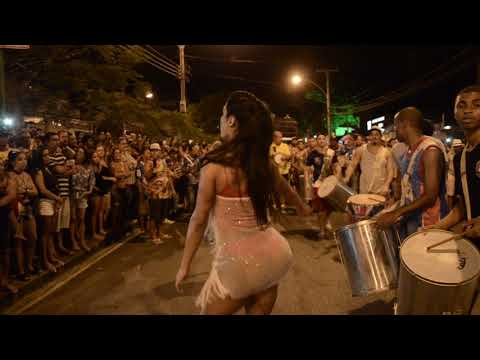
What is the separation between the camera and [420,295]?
301 centimetres

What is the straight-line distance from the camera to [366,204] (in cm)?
462

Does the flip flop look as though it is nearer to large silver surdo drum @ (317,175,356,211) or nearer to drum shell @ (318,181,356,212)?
large silver surdo drum @ (317,175,356,211)

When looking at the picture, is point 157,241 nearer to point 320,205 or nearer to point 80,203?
point 80,203

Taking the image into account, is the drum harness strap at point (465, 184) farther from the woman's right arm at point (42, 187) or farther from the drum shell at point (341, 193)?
the woman's right arm at point (42, 187)

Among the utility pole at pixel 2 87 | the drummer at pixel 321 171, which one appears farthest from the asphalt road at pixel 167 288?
the utility pole at pixel 2 87

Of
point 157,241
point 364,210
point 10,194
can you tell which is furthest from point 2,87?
point 364,210

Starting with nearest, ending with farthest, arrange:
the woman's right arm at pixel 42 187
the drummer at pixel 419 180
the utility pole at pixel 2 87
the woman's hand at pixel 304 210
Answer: the woman's hand at pixel 304 210
the drummer at pixel 419 180
the woman's right arm at pixel 42 187
the utility pole at pixel 2 87

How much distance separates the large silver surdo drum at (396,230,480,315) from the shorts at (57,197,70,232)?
5.42m

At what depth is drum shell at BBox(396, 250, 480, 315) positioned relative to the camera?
113 inches

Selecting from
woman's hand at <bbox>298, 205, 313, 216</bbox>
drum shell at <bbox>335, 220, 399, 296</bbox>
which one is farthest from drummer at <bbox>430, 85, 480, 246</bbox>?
woman's hand at <bbox>298, 205, 313, 216</bbox>

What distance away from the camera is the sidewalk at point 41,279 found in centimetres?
534

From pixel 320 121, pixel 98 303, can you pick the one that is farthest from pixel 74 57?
pixel 320 121

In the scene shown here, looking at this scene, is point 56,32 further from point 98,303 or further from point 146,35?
point 98,303

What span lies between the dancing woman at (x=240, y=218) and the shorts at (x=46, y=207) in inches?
174
